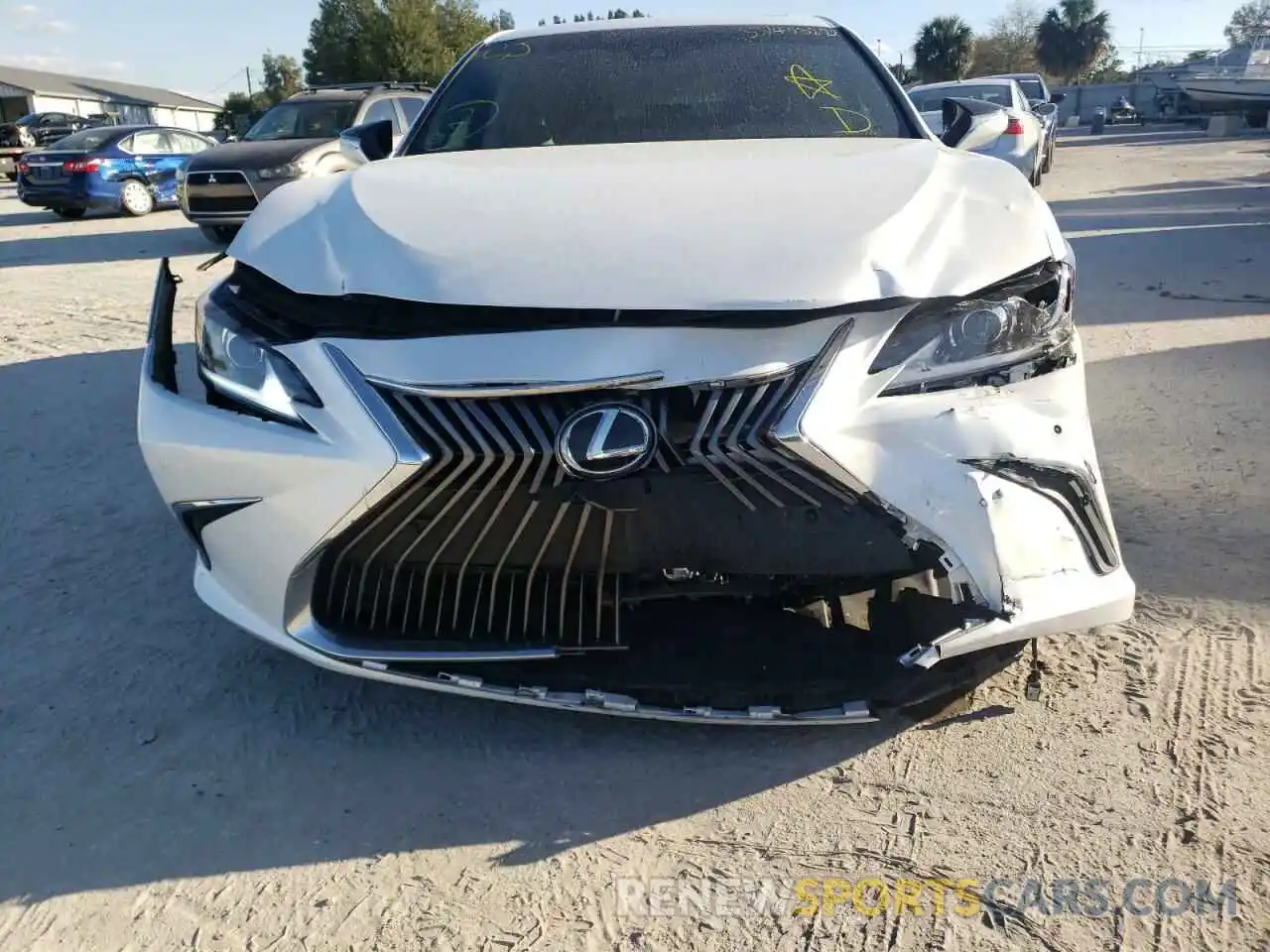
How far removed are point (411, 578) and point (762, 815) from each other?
2.76 ft

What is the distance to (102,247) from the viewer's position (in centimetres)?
1151

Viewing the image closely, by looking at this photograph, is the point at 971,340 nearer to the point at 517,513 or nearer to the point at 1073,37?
the point at 517,513

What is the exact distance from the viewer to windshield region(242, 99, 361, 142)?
36.1 feet

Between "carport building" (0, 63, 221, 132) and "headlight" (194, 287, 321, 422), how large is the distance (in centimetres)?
6000

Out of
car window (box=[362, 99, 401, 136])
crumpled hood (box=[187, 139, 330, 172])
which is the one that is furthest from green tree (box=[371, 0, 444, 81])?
crumpled hood (box=[187, 139, 330, 172])

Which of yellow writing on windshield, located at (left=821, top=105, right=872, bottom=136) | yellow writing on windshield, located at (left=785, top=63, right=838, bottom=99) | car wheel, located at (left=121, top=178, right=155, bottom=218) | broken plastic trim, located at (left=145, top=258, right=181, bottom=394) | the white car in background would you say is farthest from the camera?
car wheel, located at (left=121, top=178, right=155, bottom=218)

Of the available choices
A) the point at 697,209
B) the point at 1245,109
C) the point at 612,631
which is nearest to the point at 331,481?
the point at 612,631

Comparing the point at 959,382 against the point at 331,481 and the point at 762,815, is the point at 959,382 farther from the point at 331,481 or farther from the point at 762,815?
the point at 331,481

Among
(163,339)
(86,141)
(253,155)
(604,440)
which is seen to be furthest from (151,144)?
(604,440)

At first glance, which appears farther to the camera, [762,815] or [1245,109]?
[1245,109]

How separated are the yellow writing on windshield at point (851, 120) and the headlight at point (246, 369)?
1.93m

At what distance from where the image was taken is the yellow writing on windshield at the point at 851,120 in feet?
10.6

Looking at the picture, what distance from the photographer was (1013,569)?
1.95 m

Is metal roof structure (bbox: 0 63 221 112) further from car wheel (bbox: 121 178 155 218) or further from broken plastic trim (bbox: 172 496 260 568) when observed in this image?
broken plastic trim (bbox: 172 496 260 568)
